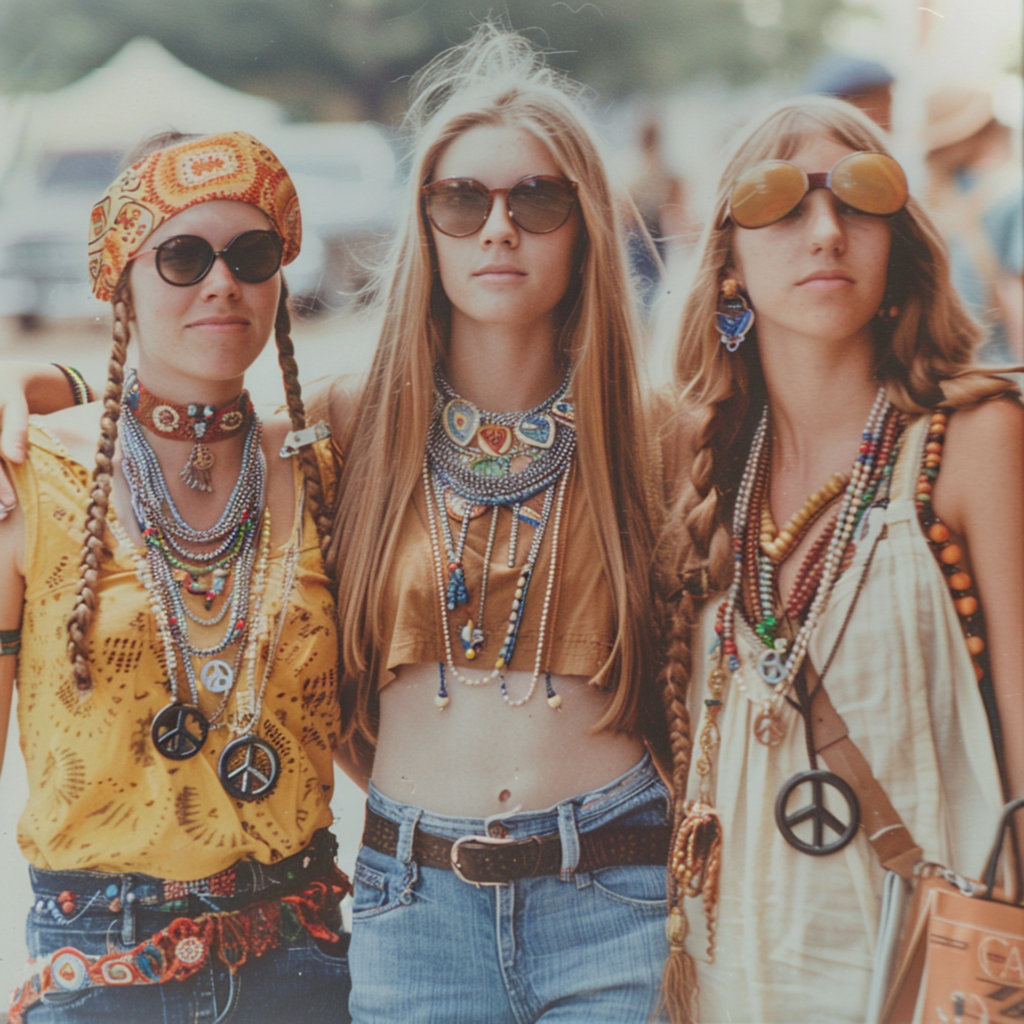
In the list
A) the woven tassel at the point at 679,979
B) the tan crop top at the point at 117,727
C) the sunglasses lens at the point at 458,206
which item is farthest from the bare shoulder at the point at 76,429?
the woven tassel at the point at 679,979

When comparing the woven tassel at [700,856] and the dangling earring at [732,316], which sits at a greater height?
the dangling earring at [732,316]

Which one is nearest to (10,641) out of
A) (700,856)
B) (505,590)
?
(505,590)

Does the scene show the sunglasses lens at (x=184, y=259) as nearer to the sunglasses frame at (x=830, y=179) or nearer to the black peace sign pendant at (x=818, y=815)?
the sunglasses frame at (x=830, y=179)

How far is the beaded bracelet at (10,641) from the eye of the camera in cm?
239

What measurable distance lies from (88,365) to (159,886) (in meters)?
1.18

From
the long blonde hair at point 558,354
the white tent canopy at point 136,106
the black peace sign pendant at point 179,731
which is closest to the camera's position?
the black peace sign pendant at point 179,731

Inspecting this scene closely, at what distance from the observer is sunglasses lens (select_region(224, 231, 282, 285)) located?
240 centimetres

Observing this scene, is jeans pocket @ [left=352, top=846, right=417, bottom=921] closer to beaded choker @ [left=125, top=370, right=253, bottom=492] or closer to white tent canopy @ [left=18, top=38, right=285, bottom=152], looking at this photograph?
beaded choker @ [left=125, top=370, right=253, bottom=492]

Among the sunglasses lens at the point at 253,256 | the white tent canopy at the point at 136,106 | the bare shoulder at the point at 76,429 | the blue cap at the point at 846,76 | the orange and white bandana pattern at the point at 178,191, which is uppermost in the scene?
the blue cap at the point at 846,76

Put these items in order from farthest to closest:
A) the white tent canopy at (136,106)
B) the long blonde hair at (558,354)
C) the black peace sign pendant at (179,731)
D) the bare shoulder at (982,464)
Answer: the white tent canopy at (136,106), the long blonde hair at (558,354), the black peace sign pendant at (179,731), the bare shoulder at (982,464)

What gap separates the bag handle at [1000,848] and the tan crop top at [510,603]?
0.85m

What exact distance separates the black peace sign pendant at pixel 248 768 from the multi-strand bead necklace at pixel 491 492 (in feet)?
1.23

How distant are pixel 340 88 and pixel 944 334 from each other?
4.65 ft

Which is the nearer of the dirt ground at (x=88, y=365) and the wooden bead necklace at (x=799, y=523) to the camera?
the wooden bead necklace at (x=799, y=523)
